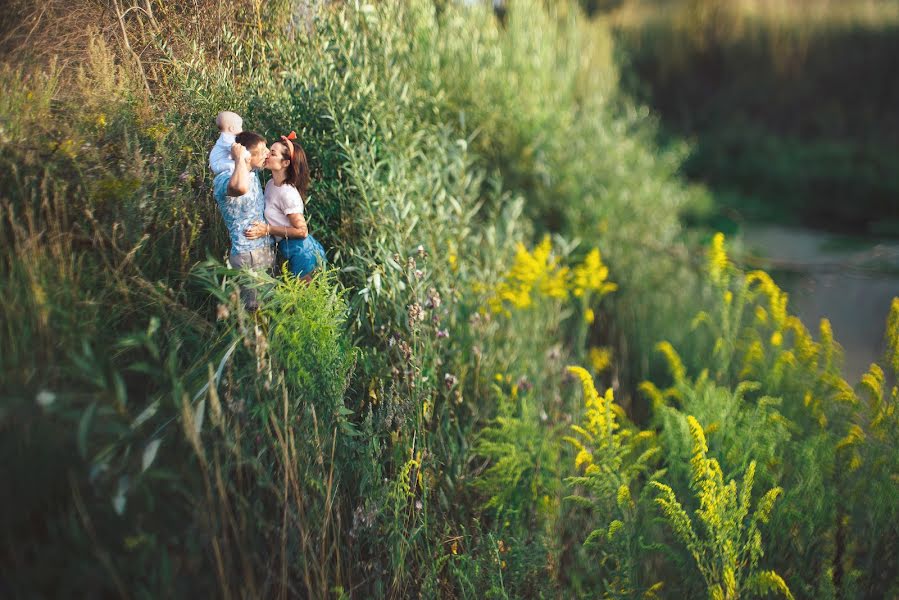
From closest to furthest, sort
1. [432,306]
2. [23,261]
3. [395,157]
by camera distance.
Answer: [23,261], [432,306], [395,157]

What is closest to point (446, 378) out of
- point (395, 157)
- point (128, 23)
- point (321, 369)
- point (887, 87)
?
point (321, 369)

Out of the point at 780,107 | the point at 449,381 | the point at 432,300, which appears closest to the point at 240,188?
the point at 432,300

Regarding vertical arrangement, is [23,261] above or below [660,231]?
above

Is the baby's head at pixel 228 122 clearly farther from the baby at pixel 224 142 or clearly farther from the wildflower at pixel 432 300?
the wildflower at pixel 432 300

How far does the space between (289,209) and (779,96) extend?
29.3 feet

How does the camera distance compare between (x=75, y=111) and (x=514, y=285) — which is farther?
(x=514, y=285)

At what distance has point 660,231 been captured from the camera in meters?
5.75

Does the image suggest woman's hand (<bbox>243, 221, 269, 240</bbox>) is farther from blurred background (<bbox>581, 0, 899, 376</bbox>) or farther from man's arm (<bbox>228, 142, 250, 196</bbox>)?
blurred background (<bbox>581, 0, 899, 376</bbox>)

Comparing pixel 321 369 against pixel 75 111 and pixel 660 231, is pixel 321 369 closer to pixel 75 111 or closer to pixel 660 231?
pixel 75 111

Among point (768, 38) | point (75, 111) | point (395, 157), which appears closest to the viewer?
point (75, 111)

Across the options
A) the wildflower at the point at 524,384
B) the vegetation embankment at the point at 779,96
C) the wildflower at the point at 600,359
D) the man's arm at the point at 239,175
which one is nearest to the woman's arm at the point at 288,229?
the man's arm at the point at 239,175

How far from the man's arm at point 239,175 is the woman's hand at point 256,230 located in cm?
10

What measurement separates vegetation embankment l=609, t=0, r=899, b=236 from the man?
22.5ft

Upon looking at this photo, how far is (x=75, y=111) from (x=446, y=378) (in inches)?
57.1
